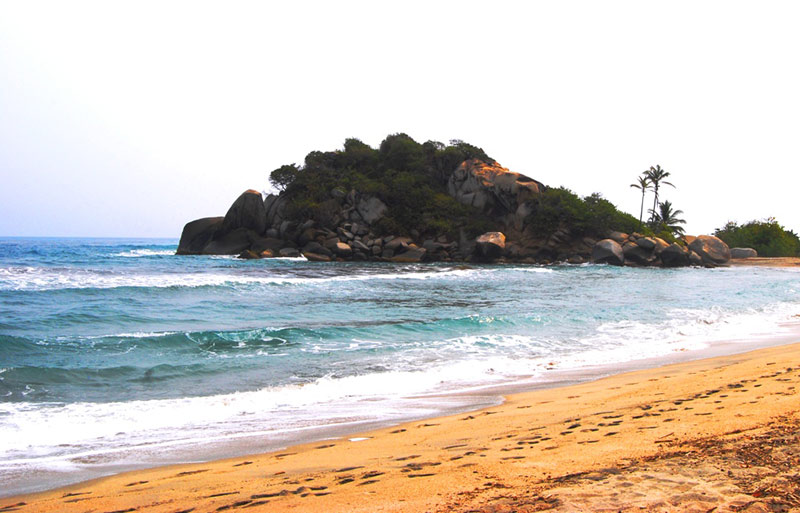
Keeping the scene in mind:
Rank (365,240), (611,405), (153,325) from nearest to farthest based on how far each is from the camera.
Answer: (611,405) → (153,325) → (365,240)

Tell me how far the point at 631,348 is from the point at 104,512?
1053cm

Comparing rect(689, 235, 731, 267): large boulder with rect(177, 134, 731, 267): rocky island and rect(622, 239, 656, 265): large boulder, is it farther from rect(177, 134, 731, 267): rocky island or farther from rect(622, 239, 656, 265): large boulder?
rect(622, 239, 656, 265): large boulder

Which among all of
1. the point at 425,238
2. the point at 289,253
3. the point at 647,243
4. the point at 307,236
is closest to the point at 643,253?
the point at 647,243

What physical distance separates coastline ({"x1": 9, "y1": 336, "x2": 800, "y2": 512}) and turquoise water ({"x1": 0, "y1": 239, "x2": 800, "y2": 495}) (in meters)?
0.85

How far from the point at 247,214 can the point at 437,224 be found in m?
17.2

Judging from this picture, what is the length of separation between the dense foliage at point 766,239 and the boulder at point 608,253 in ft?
90.0

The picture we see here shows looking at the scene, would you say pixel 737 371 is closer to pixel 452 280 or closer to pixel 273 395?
pixel 273 395

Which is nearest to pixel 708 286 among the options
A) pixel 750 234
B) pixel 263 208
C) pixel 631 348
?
pixel 631 348

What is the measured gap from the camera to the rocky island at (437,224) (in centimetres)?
4419

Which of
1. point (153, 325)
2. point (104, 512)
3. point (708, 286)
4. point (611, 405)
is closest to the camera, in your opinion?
point (104, 512)

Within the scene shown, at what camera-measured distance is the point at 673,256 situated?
42438 millimetres

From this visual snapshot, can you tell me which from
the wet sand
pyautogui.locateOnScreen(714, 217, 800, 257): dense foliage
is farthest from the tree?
pyautogui.locateOnScreen(714, 217, 800, 257): dense foliage

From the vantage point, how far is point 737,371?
7496mm

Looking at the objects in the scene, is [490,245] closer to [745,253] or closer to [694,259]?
[694,259]
